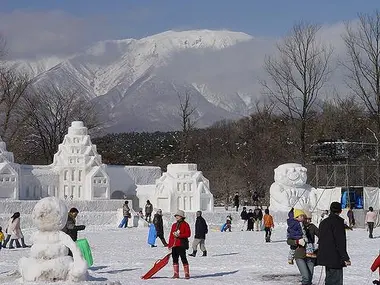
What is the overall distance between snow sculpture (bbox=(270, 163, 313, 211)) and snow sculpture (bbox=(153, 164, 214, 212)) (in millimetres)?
5050

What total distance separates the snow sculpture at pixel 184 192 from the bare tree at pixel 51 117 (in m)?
20.9

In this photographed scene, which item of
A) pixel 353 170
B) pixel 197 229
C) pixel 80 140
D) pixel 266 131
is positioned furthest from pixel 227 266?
pixel 266 131

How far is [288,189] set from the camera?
146 feet

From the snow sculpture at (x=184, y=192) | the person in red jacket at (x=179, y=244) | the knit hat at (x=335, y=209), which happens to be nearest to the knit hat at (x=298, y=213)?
the knit hat at (x=335, y=209)

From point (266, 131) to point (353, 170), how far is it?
30.5 metres

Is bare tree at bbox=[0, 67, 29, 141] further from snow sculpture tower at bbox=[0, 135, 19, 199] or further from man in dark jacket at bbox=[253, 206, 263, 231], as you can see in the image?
man in dark jacket at bbox=[253, 206, 263, 231]

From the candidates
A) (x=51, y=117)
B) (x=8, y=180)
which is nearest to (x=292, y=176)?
(x=8, y=180)

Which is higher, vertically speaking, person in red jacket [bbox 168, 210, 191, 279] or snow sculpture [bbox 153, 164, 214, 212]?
snow sculpture [bbox 153, 164, 214, 212]

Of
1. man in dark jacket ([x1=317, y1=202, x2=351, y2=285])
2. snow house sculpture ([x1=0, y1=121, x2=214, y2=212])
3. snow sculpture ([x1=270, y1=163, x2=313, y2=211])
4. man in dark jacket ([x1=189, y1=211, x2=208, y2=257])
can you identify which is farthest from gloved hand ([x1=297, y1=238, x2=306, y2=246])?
snow house sculpture ([x1=0, y1=121, x2=214, y2=212])

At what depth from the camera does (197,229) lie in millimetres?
21438

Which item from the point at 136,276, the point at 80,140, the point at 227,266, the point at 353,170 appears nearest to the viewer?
the point at 136,276

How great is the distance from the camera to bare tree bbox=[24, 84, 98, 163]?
222ft

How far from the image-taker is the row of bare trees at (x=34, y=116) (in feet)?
203

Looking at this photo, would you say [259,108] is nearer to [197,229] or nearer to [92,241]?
[92,241]
